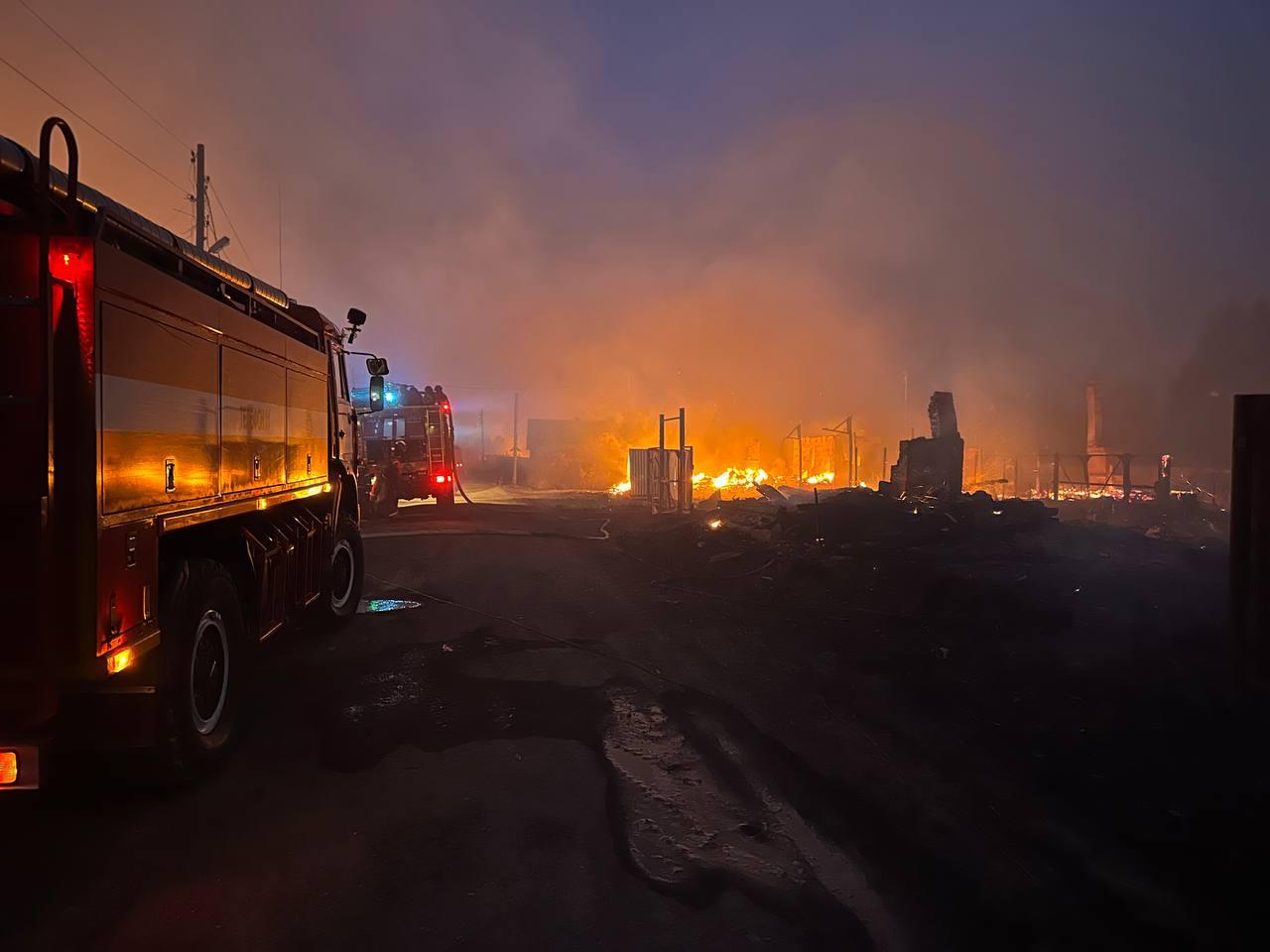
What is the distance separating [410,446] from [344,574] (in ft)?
45.7

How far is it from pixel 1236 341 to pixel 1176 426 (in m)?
9.93

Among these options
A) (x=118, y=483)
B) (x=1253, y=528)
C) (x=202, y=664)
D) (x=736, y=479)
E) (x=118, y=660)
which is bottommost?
(x=202, y=664)

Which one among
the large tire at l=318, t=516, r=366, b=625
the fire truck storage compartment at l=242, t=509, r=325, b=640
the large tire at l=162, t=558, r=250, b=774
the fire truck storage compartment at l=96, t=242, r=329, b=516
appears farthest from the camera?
the large tire at l=318, t=516, r=366, b=625

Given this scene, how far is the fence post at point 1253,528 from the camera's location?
4910mm

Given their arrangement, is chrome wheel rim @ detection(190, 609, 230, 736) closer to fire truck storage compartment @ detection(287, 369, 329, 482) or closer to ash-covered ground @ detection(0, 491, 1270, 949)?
ash-covered ground @ detection(0, 491, 1270, 949)

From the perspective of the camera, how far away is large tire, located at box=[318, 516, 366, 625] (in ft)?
26.1

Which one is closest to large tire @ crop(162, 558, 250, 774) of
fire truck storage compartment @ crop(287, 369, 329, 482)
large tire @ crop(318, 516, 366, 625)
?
fire truck storage compartment @ crop(287, 369, 329, 482)

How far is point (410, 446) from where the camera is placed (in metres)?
22.0

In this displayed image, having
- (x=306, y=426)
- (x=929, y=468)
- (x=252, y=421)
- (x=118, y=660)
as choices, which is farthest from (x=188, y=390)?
(x=929, y=468)

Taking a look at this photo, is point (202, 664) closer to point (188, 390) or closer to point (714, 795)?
point (188, 390)

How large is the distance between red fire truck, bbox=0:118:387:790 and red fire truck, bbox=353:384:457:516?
53.6 ft

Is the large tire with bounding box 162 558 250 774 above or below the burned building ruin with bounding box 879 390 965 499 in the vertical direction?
below

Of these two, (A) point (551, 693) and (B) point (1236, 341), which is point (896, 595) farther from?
→ (B) point (1236, 341)

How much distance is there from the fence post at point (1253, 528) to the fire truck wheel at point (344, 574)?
8155mm
